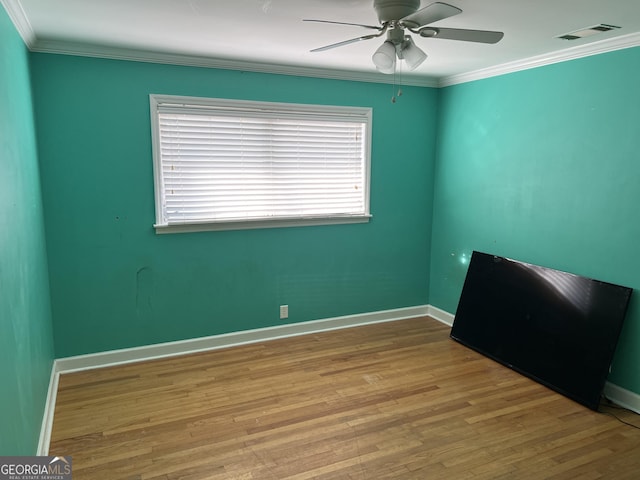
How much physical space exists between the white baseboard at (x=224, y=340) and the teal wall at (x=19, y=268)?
16.2 inches

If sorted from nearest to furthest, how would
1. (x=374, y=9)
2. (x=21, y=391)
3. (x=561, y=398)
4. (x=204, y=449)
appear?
(x=21, y=391), (x=374, y=9), (x=204, y=449), (x=561, y=398)

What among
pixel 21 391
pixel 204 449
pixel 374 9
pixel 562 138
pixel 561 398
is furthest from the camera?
pixel 562 138

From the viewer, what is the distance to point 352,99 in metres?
3.95

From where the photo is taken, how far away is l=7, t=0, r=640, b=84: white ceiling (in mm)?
2209

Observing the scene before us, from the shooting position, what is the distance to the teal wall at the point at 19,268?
1.73 metres

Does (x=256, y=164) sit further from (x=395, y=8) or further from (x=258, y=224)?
(x=395, y=8)

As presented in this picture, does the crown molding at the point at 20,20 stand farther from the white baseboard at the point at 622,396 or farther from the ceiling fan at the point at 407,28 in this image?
the white baseboard at the point at 622,396

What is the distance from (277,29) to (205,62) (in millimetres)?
986

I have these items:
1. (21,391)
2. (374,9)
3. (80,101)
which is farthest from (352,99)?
(21,391)

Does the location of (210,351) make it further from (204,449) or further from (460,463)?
(460,463)

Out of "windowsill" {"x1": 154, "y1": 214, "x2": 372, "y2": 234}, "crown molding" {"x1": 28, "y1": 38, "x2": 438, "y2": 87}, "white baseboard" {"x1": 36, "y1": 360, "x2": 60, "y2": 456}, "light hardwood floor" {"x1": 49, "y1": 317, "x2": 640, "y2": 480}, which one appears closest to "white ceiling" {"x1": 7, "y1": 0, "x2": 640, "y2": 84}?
"crown molding" {"x1": 28, "y1": 38, "x2": 438, "y2": 87}

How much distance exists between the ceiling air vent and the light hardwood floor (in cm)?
237

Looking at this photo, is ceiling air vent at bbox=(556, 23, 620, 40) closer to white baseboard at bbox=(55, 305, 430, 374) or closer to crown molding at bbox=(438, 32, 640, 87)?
crown molding at bbox=(438, 32, 640, 87)

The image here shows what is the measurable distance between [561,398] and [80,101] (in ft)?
13.0
